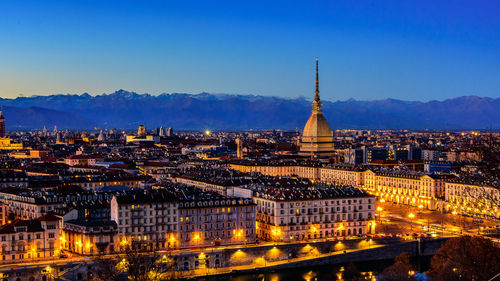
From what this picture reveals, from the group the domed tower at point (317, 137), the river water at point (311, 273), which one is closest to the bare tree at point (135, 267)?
the river water at point (311, 273)

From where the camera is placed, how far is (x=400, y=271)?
187ft

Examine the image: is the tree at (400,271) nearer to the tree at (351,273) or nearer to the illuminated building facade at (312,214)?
the tree at (351,273)

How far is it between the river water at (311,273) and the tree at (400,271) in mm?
2138

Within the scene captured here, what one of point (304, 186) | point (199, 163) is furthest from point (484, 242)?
point (199, 163)

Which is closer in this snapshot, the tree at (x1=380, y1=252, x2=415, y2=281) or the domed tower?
the tree at (x1=380, y1=252, x2=415, y2=281)

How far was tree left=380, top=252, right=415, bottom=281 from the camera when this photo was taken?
5497 centimetres

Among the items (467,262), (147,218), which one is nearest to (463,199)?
(467,262)

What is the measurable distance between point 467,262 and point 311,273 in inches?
553

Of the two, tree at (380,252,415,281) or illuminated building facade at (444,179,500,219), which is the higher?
illuminated building facade at (444,179,500,219)

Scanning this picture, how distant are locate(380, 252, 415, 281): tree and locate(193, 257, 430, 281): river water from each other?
2138mm

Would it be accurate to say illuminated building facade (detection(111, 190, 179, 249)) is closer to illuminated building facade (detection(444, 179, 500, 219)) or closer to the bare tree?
the bare tree

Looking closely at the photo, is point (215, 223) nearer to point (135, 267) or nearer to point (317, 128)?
point (135, 267)

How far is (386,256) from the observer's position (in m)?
66.6

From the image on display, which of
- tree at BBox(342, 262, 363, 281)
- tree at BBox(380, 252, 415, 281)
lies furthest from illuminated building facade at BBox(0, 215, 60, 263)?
tree at BBox(380, 252, 415, 281)
